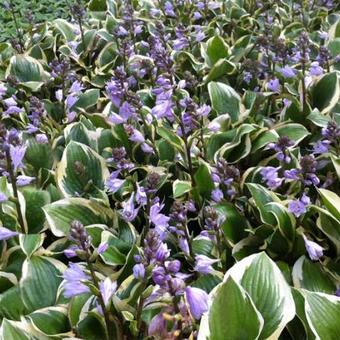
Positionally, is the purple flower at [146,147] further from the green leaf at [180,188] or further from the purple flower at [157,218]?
the purple flower at [157,218]

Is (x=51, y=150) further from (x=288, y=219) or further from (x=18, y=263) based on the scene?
(x=288, y=219)

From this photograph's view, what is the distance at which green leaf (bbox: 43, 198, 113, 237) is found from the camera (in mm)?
2055

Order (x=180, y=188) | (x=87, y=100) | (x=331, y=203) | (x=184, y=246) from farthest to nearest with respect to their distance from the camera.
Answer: (x=87, y=100) < (x=180, y=188) < (x=331, y=203) < (x=184, y=246)

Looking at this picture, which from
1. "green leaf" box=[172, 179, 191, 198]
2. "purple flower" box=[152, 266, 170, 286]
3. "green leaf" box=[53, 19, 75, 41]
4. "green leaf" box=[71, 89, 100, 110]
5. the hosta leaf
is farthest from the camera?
"green leaf" box=[53, 19, 75, 41]

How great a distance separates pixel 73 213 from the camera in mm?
2113

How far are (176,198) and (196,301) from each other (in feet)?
2.74

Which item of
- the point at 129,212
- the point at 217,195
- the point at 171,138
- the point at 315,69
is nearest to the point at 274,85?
the point at 315,69

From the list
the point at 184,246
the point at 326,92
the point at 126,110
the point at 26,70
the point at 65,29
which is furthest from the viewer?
the point at 65,29

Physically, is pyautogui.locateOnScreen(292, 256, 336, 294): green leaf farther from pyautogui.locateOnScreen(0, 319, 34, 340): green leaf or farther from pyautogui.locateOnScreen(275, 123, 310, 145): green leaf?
pyautogui.locateOnScreen(0, 319, 34, 340): green leaf

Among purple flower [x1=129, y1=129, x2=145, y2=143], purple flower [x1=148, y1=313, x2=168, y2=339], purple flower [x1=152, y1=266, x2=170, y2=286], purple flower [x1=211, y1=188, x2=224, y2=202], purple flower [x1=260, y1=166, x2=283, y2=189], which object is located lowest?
purple flower [x1=211, y1=188, x2=224, y2=202]

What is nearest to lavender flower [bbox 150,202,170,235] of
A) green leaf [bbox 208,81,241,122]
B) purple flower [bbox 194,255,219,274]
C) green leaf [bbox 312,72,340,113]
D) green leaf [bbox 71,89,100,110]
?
purple flower [bbox 194,255,219,274]

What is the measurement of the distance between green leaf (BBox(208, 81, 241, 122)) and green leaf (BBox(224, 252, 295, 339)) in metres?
1.19

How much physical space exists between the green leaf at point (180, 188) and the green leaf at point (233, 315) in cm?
66

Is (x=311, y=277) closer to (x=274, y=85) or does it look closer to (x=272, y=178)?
(x=272, y=178)
